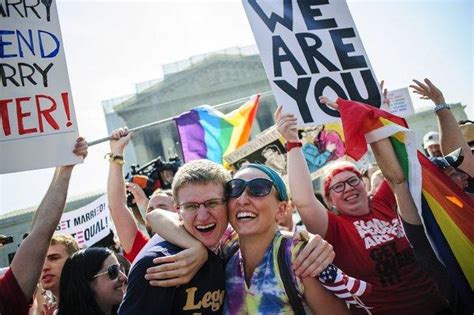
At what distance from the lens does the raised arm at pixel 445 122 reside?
3.37 metres

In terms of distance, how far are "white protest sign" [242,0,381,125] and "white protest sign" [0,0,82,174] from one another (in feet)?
5.13

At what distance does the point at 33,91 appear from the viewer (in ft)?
9.52

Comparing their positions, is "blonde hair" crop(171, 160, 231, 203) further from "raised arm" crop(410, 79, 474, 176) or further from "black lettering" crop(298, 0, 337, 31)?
"raised arm" crop(410, 79, 474, 176)

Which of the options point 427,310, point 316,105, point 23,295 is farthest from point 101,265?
point 427,310

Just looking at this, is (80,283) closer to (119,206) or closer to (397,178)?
(119,206)

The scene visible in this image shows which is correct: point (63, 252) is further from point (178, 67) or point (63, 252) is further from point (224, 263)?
point (178, 67)

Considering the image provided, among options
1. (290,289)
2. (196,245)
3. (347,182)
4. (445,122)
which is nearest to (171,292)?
(196,245)

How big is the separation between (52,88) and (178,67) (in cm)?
3738

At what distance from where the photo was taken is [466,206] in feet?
8.27

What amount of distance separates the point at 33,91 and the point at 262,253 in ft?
6.76

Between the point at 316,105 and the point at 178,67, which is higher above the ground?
the point at 178,67

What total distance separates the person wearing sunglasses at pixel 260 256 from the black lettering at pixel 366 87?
128cm

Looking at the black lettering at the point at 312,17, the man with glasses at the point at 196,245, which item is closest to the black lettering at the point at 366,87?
the black lettering at the point at 312,17

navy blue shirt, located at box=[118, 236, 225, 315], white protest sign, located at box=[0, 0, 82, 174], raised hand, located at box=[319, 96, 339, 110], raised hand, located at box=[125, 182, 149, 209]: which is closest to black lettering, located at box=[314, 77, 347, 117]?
raised hand, located at box=[319, 96, 339, 110]
